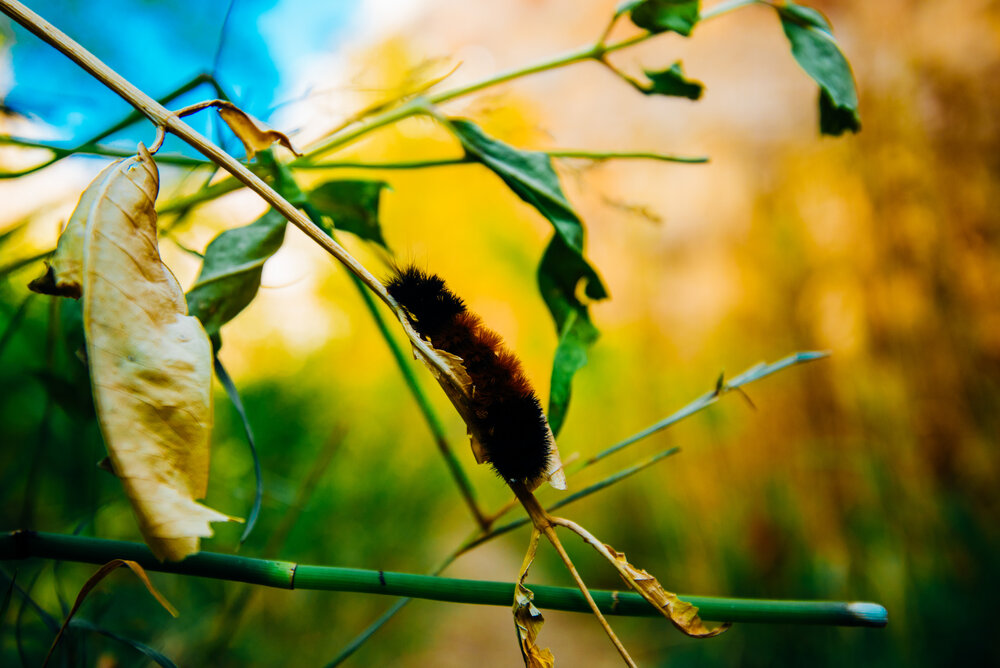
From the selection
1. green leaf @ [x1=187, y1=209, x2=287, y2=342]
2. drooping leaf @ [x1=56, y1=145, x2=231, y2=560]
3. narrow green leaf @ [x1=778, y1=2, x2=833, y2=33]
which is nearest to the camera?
drooping leaf @ [x1=56, y1=145, x2=231, y2=560]

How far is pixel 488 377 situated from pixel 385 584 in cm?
10

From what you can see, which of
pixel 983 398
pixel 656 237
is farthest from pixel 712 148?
pixel 983 398

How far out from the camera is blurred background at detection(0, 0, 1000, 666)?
15.6 inches

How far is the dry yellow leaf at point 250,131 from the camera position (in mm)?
265

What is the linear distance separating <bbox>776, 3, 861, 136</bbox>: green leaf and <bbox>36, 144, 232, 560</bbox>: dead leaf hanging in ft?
1.25

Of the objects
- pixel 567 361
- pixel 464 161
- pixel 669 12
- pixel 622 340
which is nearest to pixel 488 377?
pixel 567 361

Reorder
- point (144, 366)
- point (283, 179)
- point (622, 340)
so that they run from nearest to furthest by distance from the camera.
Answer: point (144, 366), point (283, 179), point (622, 340)

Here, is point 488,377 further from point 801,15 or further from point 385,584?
point 801,15

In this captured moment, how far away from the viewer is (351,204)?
34 centimetres

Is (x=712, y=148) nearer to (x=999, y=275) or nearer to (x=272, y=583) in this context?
(x=999, y=275)

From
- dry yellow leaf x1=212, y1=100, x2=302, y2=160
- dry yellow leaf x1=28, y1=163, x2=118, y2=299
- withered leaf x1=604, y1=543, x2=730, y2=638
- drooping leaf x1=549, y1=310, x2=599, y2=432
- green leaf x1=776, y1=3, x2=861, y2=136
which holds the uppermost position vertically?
dry yellow leaf x1=212, y1=100, x2=302, y2=160

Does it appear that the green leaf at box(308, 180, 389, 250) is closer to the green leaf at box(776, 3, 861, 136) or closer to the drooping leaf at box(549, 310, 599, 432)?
the drooping leaf at box(549, 310, 599, 432)

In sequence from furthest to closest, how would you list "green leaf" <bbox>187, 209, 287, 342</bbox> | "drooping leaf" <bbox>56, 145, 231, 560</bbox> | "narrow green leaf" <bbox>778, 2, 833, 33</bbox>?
"narrow green leaf" <bbox>778, 2, 833, 33</bbox> → "green leaf" <bbox>187, 209, 287, 342</bbox> → "drooping leaf" <bbox>56, 145, 231, 560</bbox>

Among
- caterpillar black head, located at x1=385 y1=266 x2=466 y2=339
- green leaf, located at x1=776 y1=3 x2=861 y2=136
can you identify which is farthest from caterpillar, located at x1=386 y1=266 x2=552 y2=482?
green leaf, located at x1=776 y1=3 x2=861 y2=136
